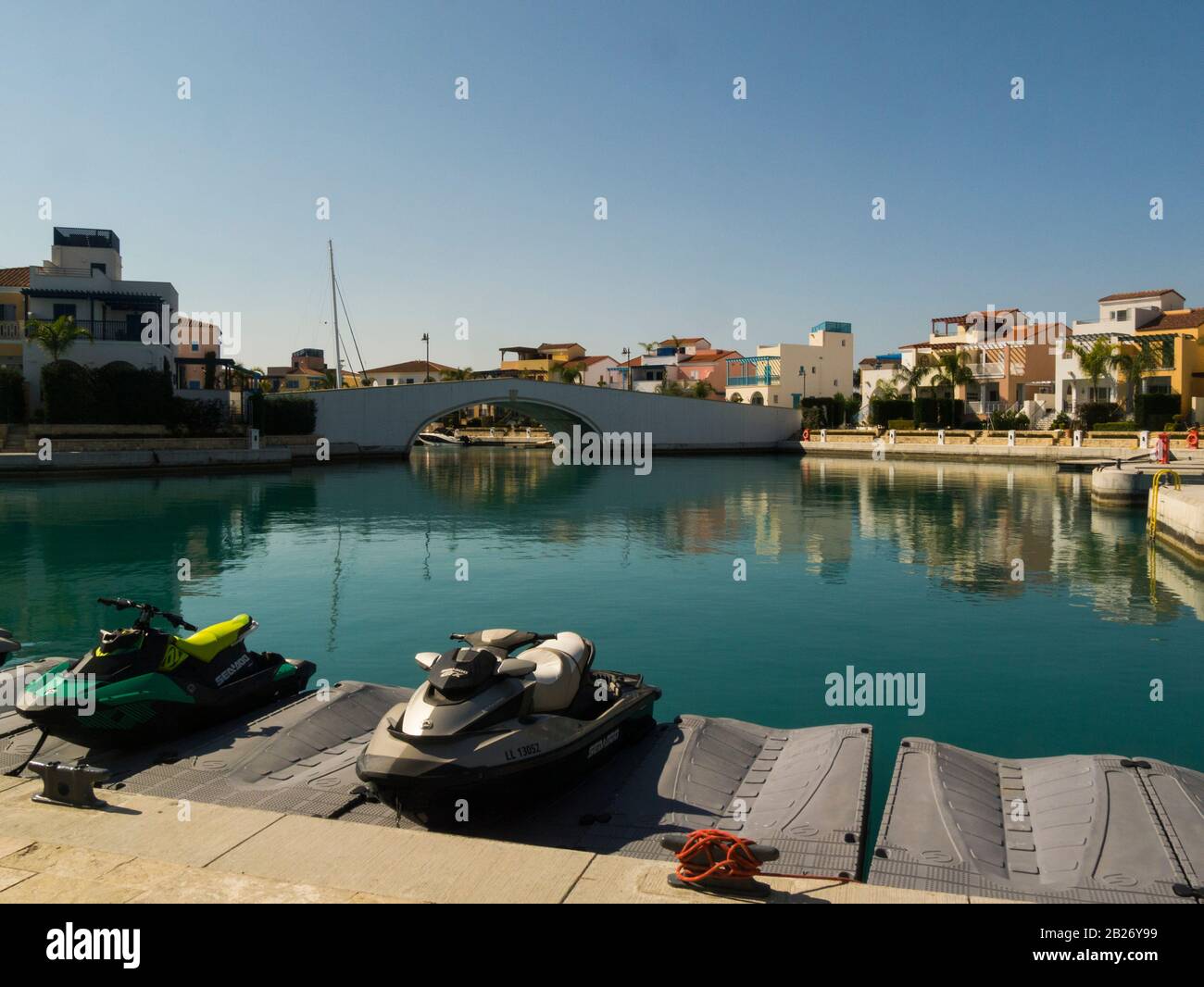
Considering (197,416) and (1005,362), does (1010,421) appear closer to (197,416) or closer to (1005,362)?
(1005,362)

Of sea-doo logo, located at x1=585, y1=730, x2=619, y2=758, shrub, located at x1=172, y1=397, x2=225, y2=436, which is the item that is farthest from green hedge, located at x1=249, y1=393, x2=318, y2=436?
sea-doo logo, located at x1=585, y1=730, x2=619, y2=758

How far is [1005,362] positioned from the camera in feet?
243

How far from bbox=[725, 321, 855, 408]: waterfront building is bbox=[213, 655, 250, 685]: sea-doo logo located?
81035 mm

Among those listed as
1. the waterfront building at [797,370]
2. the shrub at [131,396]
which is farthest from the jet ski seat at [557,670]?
the waterfront building at [797,370]

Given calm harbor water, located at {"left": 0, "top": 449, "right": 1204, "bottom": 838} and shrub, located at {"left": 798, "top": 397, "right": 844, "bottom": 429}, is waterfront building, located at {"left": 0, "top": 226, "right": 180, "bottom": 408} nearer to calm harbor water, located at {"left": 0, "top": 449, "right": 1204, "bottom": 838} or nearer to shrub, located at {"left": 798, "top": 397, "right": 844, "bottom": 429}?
calm harbor water, located at {"left": 0, "top": 449, "right": 1204, "bottom": 838}

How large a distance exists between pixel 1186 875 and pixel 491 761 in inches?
183

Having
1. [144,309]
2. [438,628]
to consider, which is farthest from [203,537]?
[144,309]

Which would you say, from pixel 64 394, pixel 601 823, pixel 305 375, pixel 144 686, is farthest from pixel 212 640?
pixel 305 375

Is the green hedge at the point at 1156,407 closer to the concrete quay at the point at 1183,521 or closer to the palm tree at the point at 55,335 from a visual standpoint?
the concrete quay at the point at 1183,521

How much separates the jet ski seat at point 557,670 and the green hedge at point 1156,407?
192 ft

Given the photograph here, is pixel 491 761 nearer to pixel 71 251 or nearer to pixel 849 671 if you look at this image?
pixel 849 671

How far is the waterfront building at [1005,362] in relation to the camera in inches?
2881

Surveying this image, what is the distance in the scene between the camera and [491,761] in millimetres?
6777

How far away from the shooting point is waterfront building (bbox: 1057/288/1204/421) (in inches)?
2426
